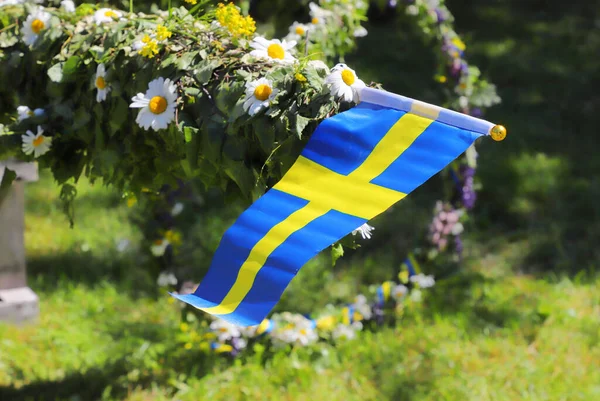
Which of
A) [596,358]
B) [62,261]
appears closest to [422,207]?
[596,358]

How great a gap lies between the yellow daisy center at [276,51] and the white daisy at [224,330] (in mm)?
1676

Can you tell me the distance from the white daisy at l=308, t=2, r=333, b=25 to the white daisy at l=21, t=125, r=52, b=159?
4.37 feet

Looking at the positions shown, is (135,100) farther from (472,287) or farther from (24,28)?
(472,287)

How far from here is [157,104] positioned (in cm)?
186

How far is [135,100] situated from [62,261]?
268cm

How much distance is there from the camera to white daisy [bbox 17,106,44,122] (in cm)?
217

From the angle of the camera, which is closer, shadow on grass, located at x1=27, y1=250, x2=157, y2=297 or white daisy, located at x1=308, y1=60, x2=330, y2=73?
white daisy, located at x1=308, y1=60, x2=330, y2=73

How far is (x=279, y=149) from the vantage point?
1.69 m

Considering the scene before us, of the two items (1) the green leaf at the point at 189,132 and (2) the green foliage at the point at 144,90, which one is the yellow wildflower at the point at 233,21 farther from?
(1) the green leaf at the point at 189,132

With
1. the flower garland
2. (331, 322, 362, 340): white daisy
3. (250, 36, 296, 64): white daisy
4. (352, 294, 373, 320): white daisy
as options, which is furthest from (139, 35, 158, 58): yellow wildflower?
(352, 294, 373, 320): white daisy

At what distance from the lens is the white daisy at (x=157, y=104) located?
1.84 m

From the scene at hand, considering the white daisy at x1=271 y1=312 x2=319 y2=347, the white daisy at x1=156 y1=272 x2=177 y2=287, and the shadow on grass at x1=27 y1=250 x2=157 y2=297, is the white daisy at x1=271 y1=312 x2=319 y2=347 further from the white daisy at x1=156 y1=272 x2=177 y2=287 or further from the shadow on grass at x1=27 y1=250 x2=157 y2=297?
the shadow on grass at x1=27 y1=250 x2=157 y2=297

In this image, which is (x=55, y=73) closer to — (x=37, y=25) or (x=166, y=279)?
(x=37, y=25)

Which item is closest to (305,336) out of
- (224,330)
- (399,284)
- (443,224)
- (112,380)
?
(224,330)
